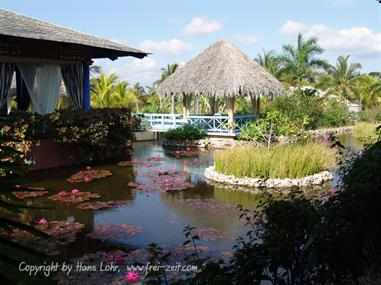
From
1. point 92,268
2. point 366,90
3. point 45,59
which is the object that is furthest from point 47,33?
point 366,90

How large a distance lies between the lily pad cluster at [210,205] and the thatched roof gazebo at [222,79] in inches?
335

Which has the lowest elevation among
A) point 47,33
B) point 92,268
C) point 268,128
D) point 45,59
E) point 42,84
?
point 92,268

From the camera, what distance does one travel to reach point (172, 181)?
9.27m

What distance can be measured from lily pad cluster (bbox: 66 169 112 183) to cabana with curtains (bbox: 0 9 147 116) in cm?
236

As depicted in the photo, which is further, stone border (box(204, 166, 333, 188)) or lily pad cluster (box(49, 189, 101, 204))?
stone border (box(204, 166, 333, 188))

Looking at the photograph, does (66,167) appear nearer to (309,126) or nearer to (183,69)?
(183,69)

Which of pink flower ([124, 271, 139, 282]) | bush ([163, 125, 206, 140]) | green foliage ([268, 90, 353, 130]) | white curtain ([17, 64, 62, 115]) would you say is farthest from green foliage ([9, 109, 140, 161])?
green foliage ([268, 90, 353, 130])

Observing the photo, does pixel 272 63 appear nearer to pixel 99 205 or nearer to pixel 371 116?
pixel 371 116

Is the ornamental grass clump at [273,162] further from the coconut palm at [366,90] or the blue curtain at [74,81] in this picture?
the coconut palm at [366,90]

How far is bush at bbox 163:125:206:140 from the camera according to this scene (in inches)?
630

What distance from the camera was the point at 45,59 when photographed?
38.3 ft

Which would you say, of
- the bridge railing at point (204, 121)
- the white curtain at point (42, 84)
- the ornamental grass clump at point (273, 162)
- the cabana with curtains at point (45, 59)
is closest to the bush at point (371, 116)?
the bridge railing at point (204, 121)

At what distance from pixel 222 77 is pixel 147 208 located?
976 cm

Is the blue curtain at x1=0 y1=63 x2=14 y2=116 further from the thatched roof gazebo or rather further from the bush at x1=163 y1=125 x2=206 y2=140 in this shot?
Answer: the thatched roof gazebo
